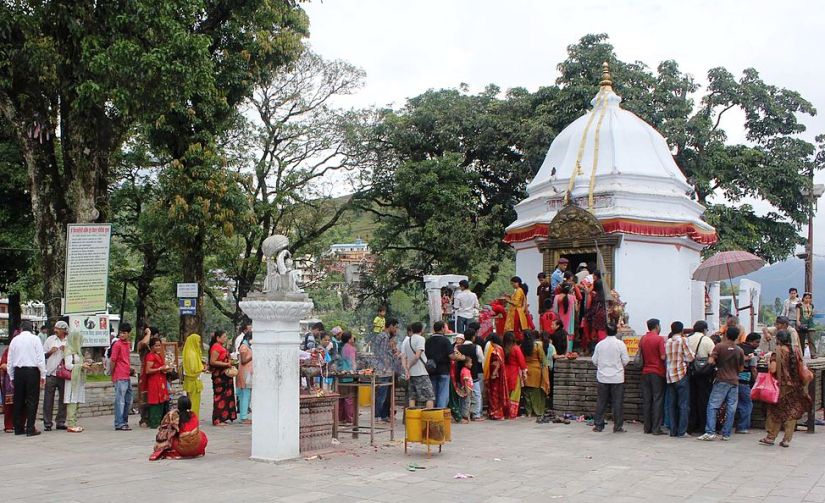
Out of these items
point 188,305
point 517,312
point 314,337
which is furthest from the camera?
point 188,305

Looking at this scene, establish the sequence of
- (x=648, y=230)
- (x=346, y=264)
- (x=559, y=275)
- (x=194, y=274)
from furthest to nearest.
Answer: (x=346, y=264), (x=194, y=274), (x=648, y=230), (x=559, y=275)

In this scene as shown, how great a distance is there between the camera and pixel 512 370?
1330 cm

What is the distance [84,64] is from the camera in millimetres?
14227

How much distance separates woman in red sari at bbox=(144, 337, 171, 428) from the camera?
1189cm

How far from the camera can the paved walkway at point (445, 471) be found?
738 cm

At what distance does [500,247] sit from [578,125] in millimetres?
7098

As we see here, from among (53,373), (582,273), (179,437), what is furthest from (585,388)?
(53,373)

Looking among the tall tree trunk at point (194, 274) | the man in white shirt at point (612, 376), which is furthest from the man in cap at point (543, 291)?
the tall tree trunk at point (194, 274)

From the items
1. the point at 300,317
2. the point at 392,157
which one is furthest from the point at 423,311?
the point at 300,317

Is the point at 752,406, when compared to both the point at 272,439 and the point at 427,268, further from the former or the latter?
the point at 427,268

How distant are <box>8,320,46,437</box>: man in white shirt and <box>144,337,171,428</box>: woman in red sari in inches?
58.5

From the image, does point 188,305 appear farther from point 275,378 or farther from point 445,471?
point 445,471

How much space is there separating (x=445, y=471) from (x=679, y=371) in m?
4.28

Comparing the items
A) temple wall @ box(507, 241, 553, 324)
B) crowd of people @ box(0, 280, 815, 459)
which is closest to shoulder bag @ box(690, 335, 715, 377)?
crowd of people @ box(0, 280, 815, 459)
